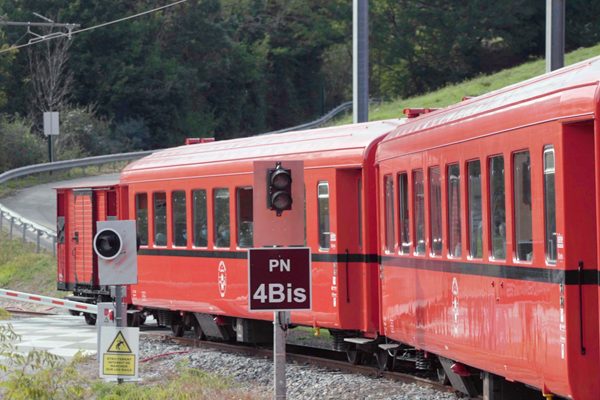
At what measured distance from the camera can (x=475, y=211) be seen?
41.7 ft

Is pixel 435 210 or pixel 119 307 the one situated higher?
pixel 435 210

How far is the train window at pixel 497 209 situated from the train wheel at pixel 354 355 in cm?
681

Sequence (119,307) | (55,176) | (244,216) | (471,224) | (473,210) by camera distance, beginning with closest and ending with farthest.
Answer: (473,210), (471,224), (119,307), (244,216), (55,176)

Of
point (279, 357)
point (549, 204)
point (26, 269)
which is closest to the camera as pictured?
Answer: point (549, 204)

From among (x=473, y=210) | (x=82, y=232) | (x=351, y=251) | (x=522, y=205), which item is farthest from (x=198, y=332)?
(x=522, y=205)

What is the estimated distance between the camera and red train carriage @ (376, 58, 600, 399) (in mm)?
9867

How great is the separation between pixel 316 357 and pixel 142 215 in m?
5.63

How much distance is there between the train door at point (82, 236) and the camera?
1077 inches

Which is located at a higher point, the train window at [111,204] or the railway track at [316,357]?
the train window at [111,204]

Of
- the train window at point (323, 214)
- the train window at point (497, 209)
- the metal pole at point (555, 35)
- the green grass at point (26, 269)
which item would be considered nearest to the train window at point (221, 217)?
the train window at point (323, 214)

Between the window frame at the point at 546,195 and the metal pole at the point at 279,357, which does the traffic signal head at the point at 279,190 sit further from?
the window frame at the point at 546,195

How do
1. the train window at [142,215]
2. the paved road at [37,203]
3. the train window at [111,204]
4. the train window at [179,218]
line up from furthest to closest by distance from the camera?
1. the paved road at [37,203]
2. the train window at [111,204]
3. the train window at [142,215]
4. the train window at [179,218]

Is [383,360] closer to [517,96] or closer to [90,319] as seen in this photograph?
[517,96]

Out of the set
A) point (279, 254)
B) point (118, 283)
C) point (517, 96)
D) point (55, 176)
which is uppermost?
point (55, 176)
